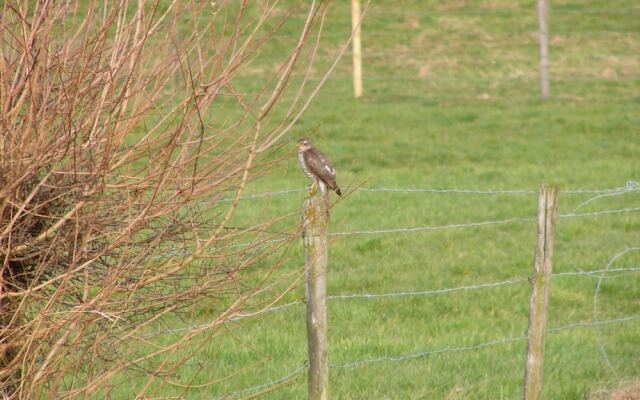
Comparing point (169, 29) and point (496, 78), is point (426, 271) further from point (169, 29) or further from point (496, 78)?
point (496, 78)

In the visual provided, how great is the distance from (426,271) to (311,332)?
5.29m

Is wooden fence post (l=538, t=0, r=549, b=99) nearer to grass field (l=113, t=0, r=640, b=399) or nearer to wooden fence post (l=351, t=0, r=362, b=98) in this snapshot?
grass field (l=113, t=0, r=640, b=399)

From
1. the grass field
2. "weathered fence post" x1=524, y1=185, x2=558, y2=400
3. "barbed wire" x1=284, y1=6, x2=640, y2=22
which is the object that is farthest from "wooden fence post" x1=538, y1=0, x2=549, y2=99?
"weathered fence post" x1=524, y1=185, x2=558, y2=400

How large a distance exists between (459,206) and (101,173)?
32.6 ft

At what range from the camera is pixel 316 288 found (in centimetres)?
536

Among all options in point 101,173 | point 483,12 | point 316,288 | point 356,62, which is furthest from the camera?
point 483,12

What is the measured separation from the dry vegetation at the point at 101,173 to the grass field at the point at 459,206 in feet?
1.31

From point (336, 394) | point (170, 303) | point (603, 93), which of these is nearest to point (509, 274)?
point (336, 394)

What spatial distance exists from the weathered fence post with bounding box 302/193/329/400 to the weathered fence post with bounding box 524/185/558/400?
4.38 ft

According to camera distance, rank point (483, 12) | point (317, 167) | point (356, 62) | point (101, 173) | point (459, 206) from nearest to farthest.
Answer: point (101, 173) < point (317, 167) < point (459, 206) < point (356, 62) < point (483, 12)

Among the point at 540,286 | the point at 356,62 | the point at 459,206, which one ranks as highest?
the point at 540,286

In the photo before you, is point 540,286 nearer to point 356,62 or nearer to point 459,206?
point 459,206

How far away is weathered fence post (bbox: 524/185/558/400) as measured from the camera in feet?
20.0

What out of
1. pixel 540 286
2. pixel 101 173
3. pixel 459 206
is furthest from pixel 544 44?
pixel 101 173
